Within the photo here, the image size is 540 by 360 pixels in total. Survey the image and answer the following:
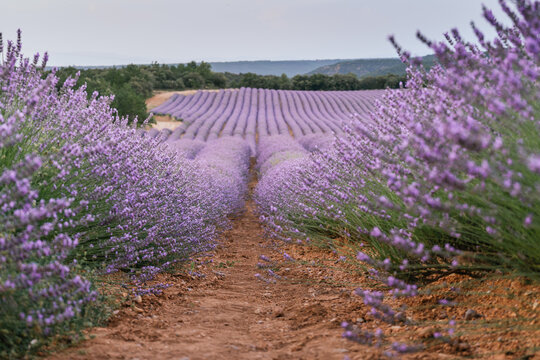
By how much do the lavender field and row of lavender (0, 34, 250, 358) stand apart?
1 cm

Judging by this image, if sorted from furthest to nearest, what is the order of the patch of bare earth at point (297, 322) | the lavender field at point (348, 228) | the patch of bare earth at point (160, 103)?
the patch of bare earth at point (160, 103), the patch of bare earth at point (297, 322), the lavender field at point (348, 228)

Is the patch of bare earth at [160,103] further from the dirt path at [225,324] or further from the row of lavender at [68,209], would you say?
the dirt path at [225,324]

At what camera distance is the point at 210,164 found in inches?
379

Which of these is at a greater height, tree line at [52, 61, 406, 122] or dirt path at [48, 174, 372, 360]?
tree line at [52, 61, 406, 122]

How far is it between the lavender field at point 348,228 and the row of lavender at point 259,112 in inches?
577

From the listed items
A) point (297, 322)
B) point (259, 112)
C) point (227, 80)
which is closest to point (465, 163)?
point (297, 322)

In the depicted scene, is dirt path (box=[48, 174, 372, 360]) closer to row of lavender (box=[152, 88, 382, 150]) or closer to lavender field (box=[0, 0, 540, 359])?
lavender field (box=[0, 0, 540, 359])

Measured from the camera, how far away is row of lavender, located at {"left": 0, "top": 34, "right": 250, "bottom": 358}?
167 centimetres

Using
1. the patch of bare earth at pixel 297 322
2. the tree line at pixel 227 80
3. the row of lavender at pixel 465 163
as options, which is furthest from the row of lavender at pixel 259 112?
the row of lavender at pixel 465 163

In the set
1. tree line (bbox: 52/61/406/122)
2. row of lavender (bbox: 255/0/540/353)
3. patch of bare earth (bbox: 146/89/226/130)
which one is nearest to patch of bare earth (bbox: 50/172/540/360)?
row of lavender (bbox: 255/0/540/353)

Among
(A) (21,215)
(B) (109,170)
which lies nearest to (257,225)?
(B) (109,170)

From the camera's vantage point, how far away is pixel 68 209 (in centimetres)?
186

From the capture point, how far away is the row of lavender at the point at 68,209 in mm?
1670

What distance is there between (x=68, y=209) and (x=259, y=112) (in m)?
27.2
